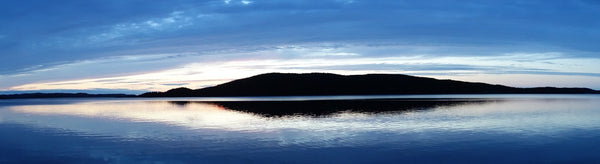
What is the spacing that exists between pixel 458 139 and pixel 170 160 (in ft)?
53.2

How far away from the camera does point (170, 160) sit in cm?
1994

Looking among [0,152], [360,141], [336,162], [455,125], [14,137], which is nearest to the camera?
[336,162]

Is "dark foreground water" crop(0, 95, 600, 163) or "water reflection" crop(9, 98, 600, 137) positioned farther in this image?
"water reflection" crop(9, 98, 600, 137)

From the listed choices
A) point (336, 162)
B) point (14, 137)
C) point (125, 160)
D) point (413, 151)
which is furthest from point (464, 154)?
point (14, 137)

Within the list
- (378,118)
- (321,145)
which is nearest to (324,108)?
(378,118)

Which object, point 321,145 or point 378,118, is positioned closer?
point 321,145

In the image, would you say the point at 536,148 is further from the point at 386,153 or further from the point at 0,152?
the point at 0,152

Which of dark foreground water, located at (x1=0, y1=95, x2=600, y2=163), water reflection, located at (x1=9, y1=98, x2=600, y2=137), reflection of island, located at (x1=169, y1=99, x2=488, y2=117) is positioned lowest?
dark foreground water, located at (x1=0, y1=95, x2=600, y2=163)

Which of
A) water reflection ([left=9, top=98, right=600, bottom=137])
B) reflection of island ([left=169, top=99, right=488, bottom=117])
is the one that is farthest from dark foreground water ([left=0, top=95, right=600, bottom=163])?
reflection of island ([left=169, top=99, right=488, bottom=117])

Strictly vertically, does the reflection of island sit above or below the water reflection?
above

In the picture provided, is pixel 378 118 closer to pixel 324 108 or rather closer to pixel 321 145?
pixel 321 145

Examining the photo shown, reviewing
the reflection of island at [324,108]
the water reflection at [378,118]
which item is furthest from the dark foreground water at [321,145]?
the reflection of island at [324,108]

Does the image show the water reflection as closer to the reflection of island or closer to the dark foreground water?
the reflection of island

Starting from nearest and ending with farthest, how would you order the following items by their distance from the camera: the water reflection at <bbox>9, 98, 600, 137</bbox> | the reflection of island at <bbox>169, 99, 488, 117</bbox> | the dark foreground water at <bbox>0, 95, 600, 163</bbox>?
the dark foreground water at <bbox>0, 95, 600, 163</bbox>
the water reflection at <bbox>9, 98, 600, 137</bbox>
the reflection of island at <bbox>169, 99, 488, 117</bbox>
